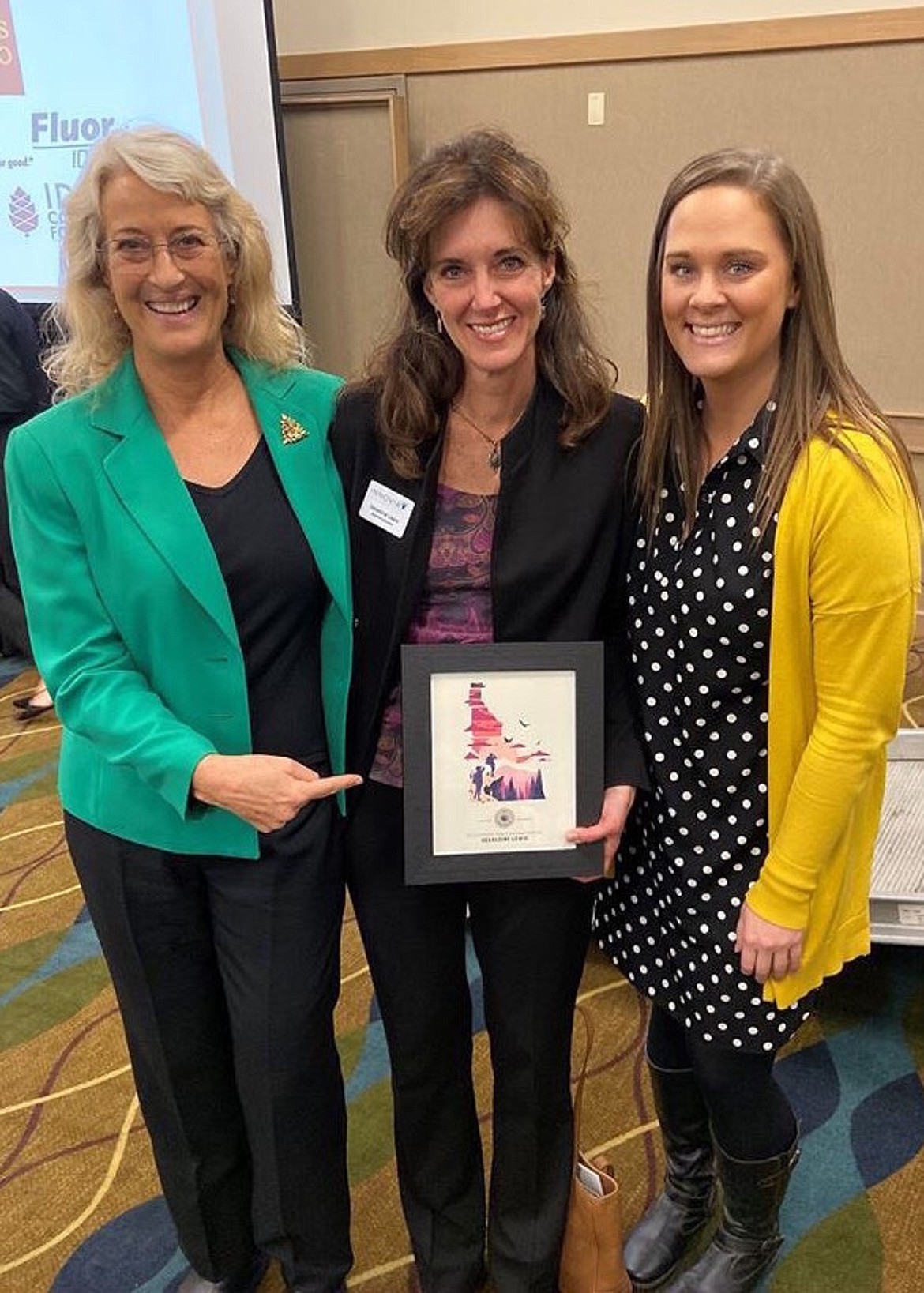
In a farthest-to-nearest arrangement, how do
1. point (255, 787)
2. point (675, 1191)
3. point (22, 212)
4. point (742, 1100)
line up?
point (22, 212), point (675, 1191), point (742, 1100), point (255, 787)

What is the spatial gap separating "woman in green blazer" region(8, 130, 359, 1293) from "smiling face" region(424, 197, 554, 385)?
9.5 inches

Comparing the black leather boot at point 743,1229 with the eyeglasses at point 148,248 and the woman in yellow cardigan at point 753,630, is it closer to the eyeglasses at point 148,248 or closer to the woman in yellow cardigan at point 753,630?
the woman in yellow cardigan at point 753,630

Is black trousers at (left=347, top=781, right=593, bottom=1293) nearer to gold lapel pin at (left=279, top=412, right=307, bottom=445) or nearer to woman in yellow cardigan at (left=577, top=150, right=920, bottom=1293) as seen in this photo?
woman in yellow cardigan at (left=577, top=150, right=920, bottom=1293)

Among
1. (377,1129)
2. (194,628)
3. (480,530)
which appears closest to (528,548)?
(480,530)

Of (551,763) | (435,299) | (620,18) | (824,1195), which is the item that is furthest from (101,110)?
(824,1195)

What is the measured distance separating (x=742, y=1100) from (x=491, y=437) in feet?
3.13

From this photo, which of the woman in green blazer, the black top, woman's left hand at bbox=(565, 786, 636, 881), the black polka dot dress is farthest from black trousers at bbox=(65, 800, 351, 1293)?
the black polka dot dress

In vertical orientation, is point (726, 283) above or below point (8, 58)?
below

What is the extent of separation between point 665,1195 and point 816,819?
92cm

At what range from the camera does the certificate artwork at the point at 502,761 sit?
1357 millimetres

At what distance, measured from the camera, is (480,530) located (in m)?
1.37

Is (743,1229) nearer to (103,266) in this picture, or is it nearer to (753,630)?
Answer: (753,630)

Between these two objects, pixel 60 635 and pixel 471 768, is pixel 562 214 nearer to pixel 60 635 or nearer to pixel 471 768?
pixel 471 768

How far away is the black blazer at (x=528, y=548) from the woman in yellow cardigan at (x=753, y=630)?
0.14 feet
